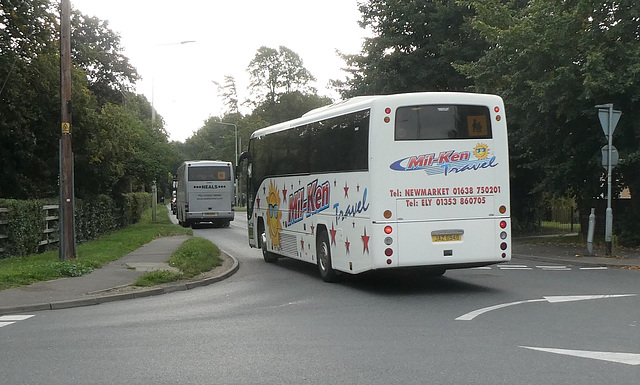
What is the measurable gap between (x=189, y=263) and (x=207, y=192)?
75.6ft

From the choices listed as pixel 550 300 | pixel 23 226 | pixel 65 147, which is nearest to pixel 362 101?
pixel 550 300

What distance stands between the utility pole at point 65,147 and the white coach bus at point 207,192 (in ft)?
71.4

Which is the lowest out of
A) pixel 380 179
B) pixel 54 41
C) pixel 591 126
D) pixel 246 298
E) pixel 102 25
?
pixel 246 298

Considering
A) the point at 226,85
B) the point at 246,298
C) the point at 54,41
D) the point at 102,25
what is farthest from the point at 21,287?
the point at 226,85

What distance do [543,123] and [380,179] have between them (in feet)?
→ 37.4

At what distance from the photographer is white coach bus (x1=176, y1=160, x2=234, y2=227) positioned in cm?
3859

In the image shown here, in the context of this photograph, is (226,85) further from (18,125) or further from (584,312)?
(584,312)

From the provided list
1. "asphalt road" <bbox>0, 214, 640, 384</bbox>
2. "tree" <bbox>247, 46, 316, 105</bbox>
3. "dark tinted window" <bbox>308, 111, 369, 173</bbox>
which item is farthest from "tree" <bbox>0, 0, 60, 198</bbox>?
"tree" <bbox>247, 46, 316, 105</bbox>

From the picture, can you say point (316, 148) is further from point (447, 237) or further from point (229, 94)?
point (229, 94)

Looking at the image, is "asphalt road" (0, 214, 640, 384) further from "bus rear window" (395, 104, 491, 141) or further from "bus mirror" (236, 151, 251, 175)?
"bus mirror" (236, 151, 251, 175)

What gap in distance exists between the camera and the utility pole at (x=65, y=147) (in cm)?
1642

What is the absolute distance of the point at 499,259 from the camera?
1227 cm

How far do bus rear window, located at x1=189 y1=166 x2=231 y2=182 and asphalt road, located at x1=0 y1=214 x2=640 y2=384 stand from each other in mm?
25703

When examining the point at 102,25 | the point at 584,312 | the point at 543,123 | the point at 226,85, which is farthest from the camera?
the point at 226,85
